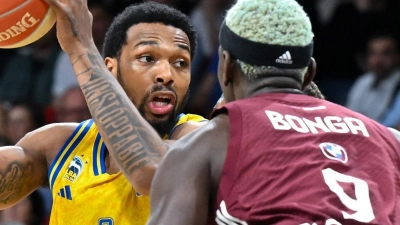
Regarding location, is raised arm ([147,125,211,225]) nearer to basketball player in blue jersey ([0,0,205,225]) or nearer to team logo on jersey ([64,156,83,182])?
basketball player in blue jersey ([0,0,205,225])

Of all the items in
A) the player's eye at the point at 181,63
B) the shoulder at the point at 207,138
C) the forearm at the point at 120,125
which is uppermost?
the shoulder at the point at 207,138

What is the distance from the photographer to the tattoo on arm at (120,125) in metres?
2.92

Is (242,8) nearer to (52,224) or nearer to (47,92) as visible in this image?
(52,224)

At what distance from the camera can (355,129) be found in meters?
2.53

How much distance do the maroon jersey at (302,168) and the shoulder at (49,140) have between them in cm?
150

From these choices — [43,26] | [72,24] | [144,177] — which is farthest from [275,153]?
[43,26]

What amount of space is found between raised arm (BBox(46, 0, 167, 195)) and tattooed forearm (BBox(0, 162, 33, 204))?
2.23 ft

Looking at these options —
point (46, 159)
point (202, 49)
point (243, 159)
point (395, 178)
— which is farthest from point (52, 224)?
point (202, 49)

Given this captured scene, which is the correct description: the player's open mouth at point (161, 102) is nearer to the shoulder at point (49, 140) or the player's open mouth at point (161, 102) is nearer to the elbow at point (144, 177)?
the shoulder at point (49, 140)

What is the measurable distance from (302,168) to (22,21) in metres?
1.67

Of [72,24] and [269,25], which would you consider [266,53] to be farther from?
[72,24]

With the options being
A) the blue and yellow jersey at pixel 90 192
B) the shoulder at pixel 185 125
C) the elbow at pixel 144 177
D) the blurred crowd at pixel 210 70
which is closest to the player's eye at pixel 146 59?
the shoulder at pixel 185 125

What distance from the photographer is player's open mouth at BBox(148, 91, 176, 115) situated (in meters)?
3.67

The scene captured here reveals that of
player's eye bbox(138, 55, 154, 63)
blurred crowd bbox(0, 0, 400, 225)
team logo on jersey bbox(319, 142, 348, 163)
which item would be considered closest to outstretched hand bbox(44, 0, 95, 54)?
player's eye bbox(138, 55, 154, 63)
